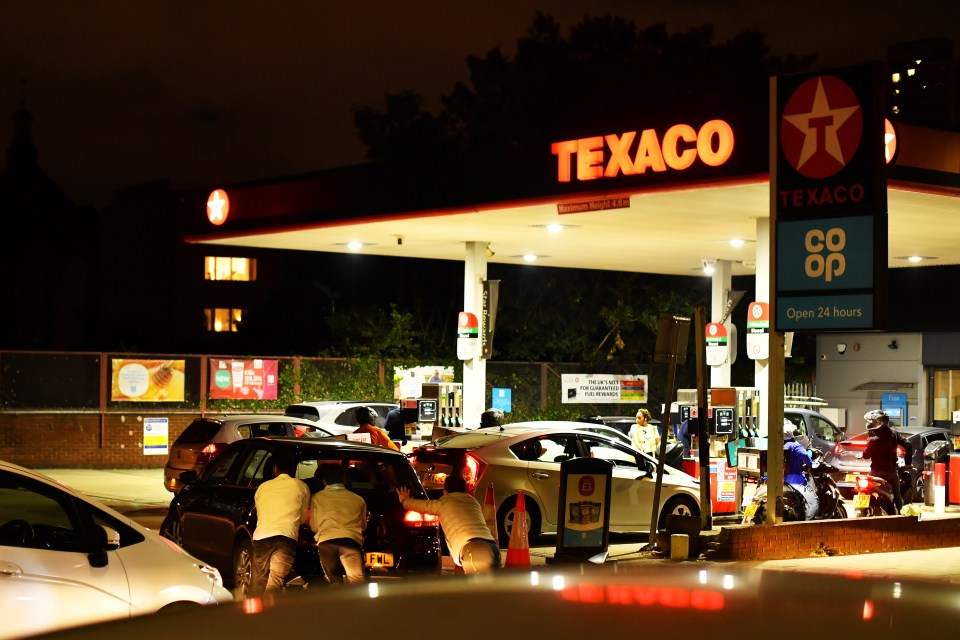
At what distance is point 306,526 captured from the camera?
11.0 metres

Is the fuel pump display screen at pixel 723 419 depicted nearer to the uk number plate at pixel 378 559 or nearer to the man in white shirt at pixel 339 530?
the uk number plate at pixel 378 559

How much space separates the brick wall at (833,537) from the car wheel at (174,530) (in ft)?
20.1

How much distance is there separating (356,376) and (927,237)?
14211mm

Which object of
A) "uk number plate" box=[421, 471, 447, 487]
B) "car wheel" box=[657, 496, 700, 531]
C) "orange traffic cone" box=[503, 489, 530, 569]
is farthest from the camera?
"car wheel" box=[657, 496, 700, 531]

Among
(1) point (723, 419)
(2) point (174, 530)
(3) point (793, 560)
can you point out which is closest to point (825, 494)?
(3) point (793, 560)

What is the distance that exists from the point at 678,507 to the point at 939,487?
6.02 metres

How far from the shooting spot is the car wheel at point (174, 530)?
13005 mm

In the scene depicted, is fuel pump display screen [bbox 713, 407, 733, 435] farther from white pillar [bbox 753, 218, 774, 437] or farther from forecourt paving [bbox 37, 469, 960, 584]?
forecourt paving [bbox 37, 469, 960, 584]

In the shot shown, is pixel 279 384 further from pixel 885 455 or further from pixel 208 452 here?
pixel 885 455

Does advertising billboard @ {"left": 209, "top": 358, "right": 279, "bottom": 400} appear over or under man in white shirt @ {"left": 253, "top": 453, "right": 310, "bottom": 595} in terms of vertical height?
over

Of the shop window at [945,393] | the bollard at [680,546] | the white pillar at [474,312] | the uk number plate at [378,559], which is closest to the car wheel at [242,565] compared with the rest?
the uk number plate at [378,559]

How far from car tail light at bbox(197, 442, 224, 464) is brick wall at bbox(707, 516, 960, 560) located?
7800mm

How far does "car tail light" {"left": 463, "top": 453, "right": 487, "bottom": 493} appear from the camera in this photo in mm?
16500

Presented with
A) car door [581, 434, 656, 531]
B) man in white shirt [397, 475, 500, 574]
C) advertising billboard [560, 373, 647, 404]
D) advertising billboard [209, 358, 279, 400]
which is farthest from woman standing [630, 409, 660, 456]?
man in white shirt [397, 475, 500, 574]
